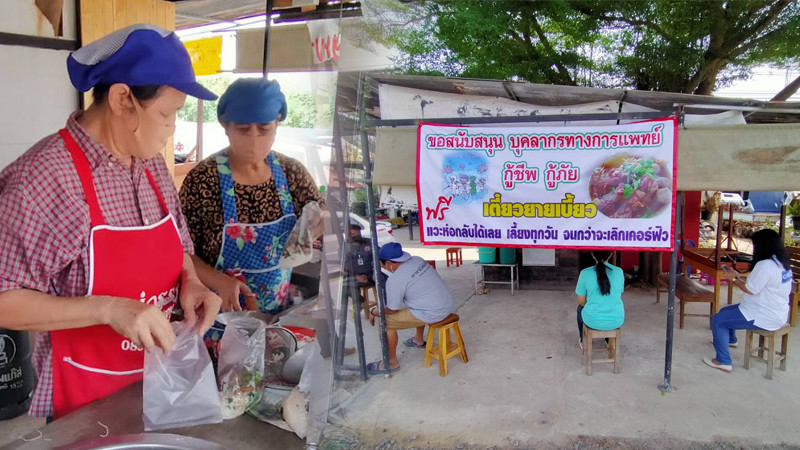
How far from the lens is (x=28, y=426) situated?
110 inches

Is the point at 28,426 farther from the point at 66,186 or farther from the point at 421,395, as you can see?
the point at 421,395

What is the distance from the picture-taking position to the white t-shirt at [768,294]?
4477mm

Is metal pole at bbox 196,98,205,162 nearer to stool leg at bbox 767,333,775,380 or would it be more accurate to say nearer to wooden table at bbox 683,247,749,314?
stool leg at bbox 767,333,775,380

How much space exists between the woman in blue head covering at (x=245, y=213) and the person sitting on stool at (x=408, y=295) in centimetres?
300

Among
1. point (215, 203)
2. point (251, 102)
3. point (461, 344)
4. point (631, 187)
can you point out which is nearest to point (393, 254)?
point (461, 344)

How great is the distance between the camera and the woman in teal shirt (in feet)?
15.7

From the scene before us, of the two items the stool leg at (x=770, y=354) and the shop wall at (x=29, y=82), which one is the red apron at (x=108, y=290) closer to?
the shop wall at (x=29, y=82)

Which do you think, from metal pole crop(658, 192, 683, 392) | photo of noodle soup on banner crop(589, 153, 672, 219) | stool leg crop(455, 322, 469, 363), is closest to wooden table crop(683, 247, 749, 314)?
metal pole crop(658, 192, 683, 392)

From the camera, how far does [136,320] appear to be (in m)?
1.11

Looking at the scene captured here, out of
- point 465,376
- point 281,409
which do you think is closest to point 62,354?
point 281,409

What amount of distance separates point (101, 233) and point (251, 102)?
1.73 feet

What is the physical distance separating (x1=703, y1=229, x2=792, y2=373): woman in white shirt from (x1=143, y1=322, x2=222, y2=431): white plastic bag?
4.52 m

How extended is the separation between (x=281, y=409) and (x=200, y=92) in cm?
75

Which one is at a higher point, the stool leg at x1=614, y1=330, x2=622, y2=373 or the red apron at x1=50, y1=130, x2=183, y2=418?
the red apron at x1=50, y1=130, x2=183, y2=418
